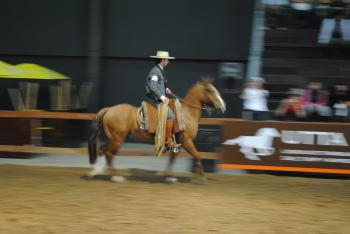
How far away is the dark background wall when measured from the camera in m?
15.7

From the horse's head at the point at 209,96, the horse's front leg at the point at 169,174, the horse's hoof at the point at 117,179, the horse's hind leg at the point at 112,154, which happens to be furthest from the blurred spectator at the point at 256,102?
the horse's hoof at the point at 117,179

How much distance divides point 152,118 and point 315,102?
15.9 ft

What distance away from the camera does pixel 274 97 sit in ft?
48.2

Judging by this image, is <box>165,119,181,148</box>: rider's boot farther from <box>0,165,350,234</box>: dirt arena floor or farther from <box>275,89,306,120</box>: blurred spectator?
<box>275,89,306,120</box>: blurred spectator

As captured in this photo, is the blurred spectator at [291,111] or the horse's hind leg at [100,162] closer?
the horse's hind leg at [100,162]

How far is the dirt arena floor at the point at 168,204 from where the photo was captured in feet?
23.2

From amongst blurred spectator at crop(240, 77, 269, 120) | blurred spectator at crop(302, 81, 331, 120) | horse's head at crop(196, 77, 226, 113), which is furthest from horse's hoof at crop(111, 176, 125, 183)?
blurred spectator at crop(302, 81, 331, 120)

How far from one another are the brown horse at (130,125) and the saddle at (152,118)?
0.39 ft

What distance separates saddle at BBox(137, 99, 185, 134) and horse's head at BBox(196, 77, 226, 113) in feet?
1.84

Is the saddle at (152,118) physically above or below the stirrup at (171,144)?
above

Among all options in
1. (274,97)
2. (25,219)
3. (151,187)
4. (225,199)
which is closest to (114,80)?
(274,97)

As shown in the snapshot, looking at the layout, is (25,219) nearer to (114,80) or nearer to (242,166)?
(242,166)

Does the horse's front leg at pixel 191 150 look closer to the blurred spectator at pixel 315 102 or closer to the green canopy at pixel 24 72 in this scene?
the blurred spectator at pixel 315 102

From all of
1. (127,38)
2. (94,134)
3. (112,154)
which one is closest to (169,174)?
(112,154)
